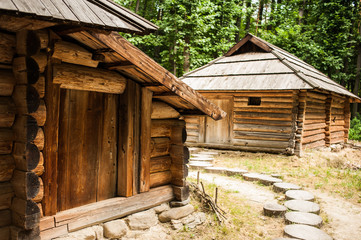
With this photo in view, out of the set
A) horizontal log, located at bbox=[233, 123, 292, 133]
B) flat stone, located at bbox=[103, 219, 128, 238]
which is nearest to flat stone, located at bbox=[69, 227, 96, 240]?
flat stone, located at bbox=[103, 219, 128, 238]

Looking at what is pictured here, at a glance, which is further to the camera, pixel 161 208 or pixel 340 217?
pixel 340 217

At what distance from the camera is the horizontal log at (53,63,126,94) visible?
11.3 ft

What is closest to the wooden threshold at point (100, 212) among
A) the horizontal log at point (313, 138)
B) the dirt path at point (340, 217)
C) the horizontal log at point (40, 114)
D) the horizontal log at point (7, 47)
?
the horizontal log at point (40, 114)

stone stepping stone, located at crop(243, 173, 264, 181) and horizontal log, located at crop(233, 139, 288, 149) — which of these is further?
horizontal log, located at crop(233, 139, 288, 149)

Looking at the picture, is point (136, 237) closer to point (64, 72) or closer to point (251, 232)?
point (251, 232)

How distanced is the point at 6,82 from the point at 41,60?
16.2 inches

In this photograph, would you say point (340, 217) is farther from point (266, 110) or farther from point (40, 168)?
point (266, 110)

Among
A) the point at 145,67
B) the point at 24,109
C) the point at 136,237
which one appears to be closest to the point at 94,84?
the point at 145,67

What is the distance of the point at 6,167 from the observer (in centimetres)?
306

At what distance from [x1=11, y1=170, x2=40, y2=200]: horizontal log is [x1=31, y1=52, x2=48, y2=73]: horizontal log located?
3.63ft

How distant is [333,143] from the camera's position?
611 inches

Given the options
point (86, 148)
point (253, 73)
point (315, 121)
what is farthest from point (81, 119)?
point (315, 121)

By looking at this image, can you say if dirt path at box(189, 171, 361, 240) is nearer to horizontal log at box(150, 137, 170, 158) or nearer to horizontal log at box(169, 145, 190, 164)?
horizontal log at box(169, 145, 190, 164)

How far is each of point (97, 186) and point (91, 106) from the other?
44.5 inches
